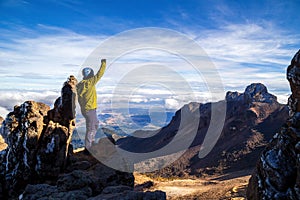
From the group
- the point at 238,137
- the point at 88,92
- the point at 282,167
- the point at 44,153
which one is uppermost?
→ the point at 88,92

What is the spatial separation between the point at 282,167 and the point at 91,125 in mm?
15365

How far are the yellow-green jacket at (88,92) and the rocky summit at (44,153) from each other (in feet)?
3.06

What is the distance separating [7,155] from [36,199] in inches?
379

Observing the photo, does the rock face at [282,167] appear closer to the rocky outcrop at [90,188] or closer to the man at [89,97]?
the rocky outcrop at [90,188]

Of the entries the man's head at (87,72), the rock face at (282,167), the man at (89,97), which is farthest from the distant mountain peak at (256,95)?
the rock face at (282,167)

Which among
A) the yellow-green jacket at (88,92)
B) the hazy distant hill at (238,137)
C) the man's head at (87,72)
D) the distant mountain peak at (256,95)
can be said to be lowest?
the hazy distant hill at (238,137)

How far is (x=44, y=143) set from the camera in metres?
20.8

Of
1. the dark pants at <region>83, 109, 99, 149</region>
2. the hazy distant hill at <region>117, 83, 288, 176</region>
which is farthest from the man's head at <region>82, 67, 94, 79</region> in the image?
the hazy distant hill at <region>117, 83, 288, 176</region>

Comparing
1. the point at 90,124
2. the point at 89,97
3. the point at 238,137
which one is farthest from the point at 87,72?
the point at 238,137

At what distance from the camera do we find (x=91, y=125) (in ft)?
72.3

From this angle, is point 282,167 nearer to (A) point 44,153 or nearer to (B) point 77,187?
(B) point 77,187

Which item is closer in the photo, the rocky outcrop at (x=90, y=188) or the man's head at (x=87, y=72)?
the rocky outcrop at (x=90, y=188)

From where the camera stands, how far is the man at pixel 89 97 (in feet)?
69.8

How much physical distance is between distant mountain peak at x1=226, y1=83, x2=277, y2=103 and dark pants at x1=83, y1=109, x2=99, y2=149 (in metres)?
80.1
